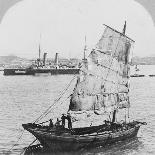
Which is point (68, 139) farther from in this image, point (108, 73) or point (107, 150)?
point (108, 73)

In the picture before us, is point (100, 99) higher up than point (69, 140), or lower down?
higher up

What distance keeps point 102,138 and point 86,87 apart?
5.31m

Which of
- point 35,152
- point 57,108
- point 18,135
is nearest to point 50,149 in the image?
point 35,152

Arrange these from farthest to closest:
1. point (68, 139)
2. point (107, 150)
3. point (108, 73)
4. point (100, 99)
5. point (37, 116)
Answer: point (37, 116)
point (108, 73)
point (100, 99)
point (107, 150)
point (68, 139)

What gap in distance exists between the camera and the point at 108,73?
40.1 metres

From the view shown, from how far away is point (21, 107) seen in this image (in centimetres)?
5981

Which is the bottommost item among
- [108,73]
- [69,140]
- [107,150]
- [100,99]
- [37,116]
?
[37,116]

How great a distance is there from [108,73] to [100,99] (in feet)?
8.59

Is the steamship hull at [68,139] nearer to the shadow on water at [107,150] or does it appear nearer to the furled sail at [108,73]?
the shadow on water at [107,150]

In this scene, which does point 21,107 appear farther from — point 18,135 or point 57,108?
point 18,135

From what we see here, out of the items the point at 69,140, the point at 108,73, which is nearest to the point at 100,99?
the point at 108,73

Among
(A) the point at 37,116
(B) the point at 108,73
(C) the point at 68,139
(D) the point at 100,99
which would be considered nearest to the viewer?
(C) the point at 68,139

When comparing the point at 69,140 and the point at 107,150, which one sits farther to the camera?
the point at 107,150

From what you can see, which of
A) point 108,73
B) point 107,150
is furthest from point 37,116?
point 107,150
